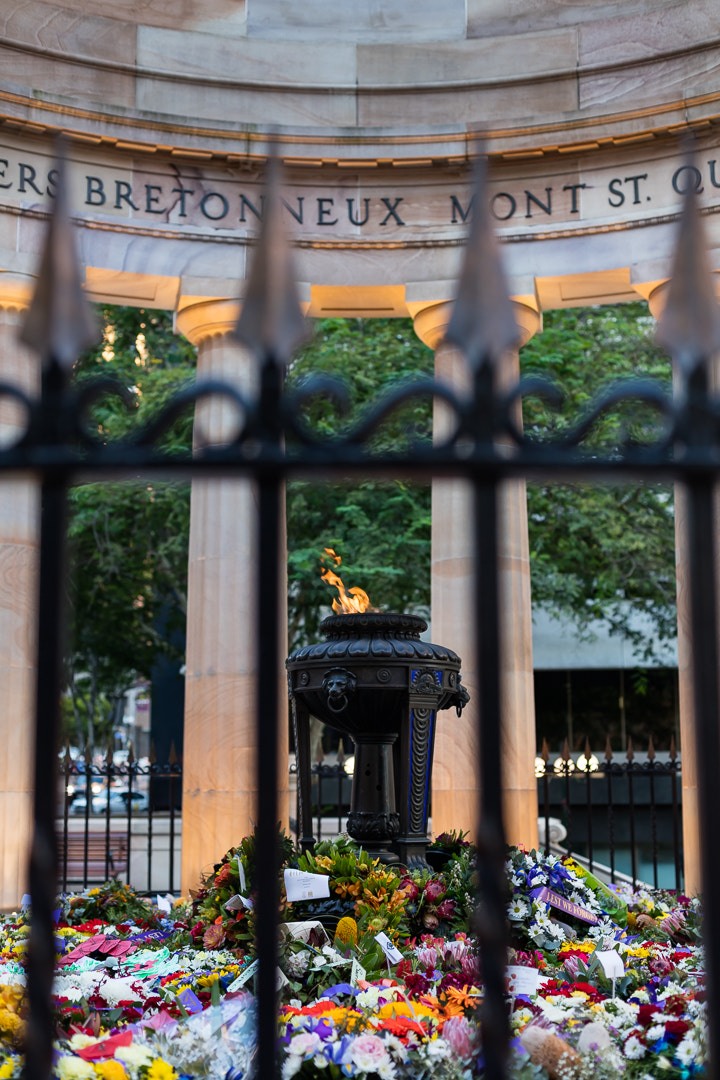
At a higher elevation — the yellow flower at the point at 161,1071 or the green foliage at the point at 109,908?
the yellow flower at the point at 161,1071

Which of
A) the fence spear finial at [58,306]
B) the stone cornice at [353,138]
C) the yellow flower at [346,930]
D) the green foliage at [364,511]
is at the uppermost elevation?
the stone cornice at [353,138]

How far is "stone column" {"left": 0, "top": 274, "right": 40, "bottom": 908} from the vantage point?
1902 cm

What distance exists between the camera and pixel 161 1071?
706 cm

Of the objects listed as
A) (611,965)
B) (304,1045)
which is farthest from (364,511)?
(304,1045)

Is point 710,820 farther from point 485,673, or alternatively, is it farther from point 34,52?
point 34,52

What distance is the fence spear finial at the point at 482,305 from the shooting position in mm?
4473

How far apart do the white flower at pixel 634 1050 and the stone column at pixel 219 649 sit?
1213 cm

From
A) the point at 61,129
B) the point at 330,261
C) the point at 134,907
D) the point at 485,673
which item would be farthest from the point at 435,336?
the point at 485,673

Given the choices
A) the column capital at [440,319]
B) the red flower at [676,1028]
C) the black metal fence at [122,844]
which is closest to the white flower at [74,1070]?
the red flower at [676,1028]

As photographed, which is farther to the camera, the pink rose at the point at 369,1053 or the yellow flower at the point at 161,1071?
the pink rose at the point at 369,1053

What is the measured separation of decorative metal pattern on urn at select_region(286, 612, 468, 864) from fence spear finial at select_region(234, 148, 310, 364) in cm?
913

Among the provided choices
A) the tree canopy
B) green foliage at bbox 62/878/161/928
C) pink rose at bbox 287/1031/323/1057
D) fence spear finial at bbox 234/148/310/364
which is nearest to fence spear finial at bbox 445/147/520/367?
fence spear finial at bbox 234/148/310/364

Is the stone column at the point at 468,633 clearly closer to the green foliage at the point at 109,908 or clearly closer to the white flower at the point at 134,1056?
the green foliage at the point at 109,908

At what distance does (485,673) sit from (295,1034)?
444 cm
